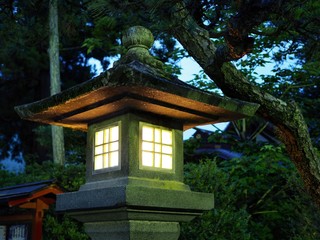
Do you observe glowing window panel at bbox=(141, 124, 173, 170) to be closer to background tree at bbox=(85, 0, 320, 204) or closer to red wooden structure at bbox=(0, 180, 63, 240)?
background tree at bbox=(85, 0, 320, 204)

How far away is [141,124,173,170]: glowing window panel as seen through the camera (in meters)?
3.87

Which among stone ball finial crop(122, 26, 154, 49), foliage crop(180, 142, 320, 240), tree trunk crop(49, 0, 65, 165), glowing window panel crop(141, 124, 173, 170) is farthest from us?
tree trunk crop(49, 0, 65, 165)

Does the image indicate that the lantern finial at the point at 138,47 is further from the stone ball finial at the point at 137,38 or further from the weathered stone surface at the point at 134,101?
the weathered stone surface at the point at 134,101

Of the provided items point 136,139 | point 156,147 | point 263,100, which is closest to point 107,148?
point 136,139

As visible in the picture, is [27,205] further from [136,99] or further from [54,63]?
[54,63]

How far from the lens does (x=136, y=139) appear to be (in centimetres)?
379

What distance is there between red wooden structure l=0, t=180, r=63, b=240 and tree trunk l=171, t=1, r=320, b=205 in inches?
128

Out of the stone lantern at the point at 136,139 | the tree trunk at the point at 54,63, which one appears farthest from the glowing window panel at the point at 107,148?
the tree trunk at the point at 54,63

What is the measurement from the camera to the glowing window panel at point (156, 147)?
387 centimetres

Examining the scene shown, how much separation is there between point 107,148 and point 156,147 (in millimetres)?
456

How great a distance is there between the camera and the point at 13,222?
24.0ft

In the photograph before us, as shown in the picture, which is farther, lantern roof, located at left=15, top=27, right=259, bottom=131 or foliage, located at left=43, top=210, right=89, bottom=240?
foliage, located at left=43, top=210, right=89, bottom=240

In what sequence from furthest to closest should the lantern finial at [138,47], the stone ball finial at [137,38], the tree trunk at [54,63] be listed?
the tree trunk at [54,63] < the stone ball finial at [137,38] < the lantern finial at [138,47]

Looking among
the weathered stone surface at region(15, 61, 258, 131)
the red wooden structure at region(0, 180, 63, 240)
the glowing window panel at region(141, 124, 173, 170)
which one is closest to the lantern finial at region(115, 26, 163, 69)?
the weathered stone surface at region(15, 61, 258, 131)
